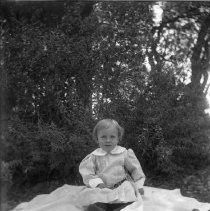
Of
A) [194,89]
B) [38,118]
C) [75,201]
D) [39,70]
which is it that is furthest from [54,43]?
[75,201]

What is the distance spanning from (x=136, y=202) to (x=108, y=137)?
65 cm

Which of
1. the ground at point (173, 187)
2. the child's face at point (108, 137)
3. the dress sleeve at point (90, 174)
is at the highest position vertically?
the child's face at point (108, 137)

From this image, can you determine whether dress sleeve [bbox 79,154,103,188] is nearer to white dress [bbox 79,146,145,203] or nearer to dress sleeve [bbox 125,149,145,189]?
white dress [bbox 79,146,145,203]

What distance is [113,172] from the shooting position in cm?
406

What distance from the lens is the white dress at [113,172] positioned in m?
3.85

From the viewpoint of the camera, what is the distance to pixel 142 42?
5969 mm

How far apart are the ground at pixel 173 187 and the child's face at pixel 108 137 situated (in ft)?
4.68

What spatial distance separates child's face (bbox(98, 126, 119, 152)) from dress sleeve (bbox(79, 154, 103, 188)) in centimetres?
18

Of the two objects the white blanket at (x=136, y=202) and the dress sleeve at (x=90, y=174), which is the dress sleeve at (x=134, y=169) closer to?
the white blanket at (x=136, y=202)

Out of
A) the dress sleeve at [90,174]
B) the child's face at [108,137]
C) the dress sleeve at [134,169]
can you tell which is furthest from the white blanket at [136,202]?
the child's face at [108,137]

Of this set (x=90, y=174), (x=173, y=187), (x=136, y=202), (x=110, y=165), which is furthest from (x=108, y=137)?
(x=173, y=187)

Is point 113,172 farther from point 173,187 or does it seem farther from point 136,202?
point 173,187

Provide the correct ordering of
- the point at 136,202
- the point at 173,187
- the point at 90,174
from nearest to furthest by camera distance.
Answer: the point at 136,202 → the point at 90,174 → the point at 173,187

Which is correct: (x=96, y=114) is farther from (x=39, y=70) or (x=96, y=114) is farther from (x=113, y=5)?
(x=113, y=5)
